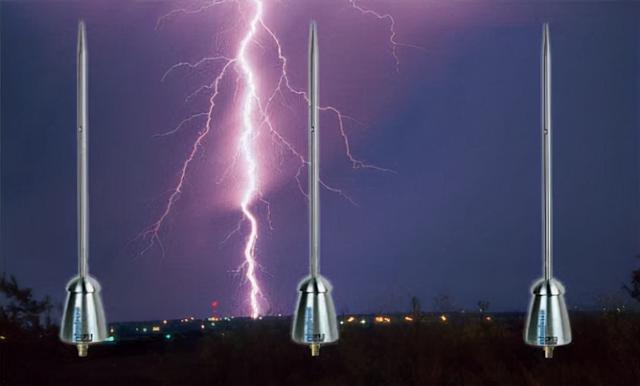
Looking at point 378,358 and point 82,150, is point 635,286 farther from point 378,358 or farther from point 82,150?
point 82,150

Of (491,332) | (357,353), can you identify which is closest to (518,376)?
(491,332)

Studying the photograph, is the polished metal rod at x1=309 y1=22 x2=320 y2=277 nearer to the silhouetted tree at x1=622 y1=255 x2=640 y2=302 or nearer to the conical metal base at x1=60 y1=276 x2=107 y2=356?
the conical metal base at x1=60 y1=276 x2=107 y2=356

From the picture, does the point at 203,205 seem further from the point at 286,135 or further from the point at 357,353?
the point at 357,353

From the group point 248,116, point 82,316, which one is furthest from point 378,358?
point 82,316

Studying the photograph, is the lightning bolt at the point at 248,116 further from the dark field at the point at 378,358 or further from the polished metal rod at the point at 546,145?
the polished metal rod at the point at 546,145

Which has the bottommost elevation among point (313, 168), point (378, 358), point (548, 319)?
point (378, 358)

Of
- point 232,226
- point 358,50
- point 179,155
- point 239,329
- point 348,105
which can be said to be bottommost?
point 239,329

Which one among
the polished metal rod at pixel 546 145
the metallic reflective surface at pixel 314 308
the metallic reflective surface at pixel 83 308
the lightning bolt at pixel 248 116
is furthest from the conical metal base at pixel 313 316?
the lightning bolt at pixel 248 116
